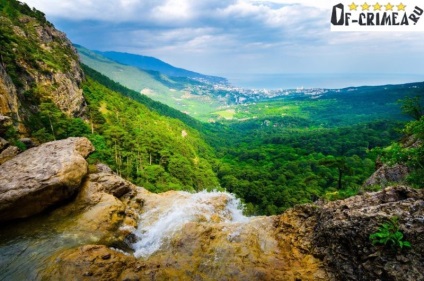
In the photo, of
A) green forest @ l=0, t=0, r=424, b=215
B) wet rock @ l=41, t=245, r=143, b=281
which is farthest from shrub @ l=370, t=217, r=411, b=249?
wet rock @ l=41, t=245, r=143, b=281

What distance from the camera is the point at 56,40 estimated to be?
115250 mm

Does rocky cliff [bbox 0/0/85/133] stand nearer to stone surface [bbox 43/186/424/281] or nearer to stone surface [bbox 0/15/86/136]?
stone surface [bbox 0/15/86/136]

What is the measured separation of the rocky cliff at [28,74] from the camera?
44.3 meters

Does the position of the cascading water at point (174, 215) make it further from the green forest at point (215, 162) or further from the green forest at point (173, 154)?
the green forest at point (215, 162)

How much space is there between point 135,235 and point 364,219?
18627 millimetres

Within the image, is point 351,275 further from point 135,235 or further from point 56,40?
point 56,40

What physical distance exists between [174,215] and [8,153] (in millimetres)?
18813

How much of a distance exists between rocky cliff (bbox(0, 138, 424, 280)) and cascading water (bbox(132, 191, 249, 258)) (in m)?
0.14

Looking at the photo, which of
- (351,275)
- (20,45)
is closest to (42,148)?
(351,275)

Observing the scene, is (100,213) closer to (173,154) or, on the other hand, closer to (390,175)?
(390,175)

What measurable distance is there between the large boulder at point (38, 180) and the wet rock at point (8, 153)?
1106mm

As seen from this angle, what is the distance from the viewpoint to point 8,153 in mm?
28156

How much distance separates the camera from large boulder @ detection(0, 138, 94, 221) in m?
22.6

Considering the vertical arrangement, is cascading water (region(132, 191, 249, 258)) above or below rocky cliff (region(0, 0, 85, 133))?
below
